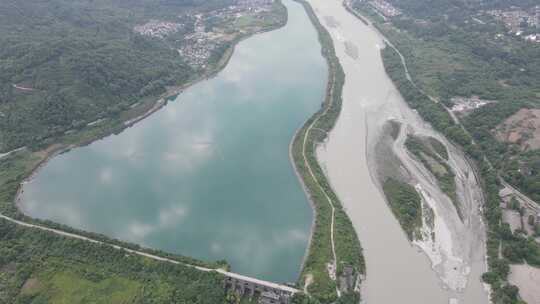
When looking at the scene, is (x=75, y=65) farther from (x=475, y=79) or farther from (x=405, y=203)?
(x=475, y=79)

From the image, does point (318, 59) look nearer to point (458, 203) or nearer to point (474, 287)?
point (458, 203)

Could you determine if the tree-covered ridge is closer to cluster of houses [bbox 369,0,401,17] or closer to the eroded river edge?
the eroded river edge

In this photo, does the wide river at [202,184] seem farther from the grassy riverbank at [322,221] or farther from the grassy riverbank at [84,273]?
the grassy riverbank at [84,273]

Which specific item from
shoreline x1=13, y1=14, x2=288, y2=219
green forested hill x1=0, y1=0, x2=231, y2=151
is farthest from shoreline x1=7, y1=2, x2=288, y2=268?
green forested hill x1=0, y1=0, x2=231, y2=151

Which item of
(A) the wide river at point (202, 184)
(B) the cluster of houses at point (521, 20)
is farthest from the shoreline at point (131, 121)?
(B) the cluster of houses at point (521, 20)

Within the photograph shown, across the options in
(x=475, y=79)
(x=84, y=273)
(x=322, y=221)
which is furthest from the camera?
(x=475, y=79)

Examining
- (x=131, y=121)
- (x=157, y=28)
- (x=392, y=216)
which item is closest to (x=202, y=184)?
(x=131, y=121)
